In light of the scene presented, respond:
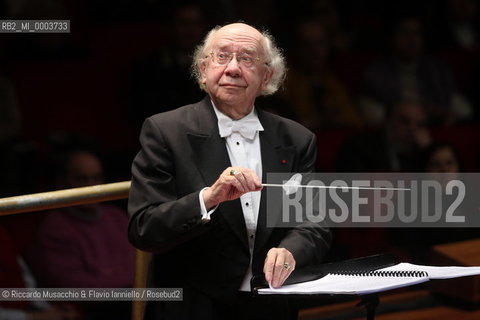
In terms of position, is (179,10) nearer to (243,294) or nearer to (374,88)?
(374,88)

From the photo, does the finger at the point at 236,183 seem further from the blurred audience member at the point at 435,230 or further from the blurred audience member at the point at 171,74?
the blurred audience member at the point at 171,74

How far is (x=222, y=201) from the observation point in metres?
2.10

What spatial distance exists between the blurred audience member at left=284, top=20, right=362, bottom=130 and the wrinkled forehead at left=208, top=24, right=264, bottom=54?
220cm

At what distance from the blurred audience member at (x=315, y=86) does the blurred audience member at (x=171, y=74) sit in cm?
57

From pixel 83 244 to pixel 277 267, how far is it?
1416mm

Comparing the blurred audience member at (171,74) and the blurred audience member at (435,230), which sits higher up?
the blurred audience member at (171,74)

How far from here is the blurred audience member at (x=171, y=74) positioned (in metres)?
4.03

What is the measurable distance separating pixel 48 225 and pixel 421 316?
4.13 feet

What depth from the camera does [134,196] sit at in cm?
216

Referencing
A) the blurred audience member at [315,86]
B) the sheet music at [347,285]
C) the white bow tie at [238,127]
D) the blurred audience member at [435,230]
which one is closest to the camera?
the sheet music at [347,285]

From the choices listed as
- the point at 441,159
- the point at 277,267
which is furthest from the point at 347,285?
the point at 441,159

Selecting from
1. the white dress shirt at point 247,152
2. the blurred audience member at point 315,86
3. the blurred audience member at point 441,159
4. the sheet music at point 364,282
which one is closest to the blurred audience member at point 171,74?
the blurred audience member at point 315,86

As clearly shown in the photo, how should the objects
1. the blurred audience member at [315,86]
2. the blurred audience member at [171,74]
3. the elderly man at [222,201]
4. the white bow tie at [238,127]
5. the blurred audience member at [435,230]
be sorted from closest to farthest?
1. the elderly man at [222,201]
2. the white bow tie at [238,127]
3. the blurred audience member at [435,230]
4. the blurred audience member at [171,74]
5. the blurred audience member at [315,86]

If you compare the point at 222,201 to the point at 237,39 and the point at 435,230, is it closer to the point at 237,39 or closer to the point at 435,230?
the point at 237,39
